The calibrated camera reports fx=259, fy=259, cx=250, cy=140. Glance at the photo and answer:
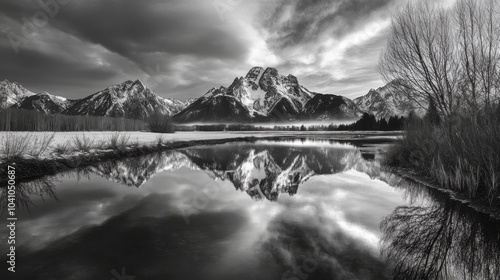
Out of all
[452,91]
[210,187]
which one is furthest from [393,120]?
[210,187]

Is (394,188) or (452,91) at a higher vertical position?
(452,91)

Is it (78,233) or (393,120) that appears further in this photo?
(393,120)

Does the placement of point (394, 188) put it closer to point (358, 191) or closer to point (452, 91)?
point (358, 191)

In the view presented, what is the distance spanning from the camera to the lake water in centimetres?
439

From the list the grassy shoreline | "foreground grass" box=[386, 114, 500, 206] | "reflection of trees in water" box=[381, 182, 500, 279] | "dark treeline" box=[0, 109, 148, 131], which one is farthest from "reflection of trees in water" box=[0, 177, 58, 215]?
"dark treeline" box=[0, 109, 148, 131]

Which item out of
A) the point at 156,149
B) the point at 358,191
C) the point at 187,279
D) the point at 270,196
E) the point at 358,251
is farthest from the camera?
the point at 156,149

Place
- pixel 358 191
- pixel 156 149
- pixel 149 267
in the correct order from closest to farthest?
pixel 149 267 < pixel 358 191 < pixel 156 149

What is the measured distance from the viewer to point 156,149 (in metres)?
25.8

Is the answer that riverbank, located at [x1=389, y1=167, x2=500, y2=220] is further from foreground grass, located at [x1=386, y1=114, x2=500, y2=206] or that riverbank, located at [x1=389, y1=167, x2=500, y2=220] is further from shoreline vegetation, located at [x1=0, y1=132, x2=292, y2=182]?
shoreline vegetation, located at [x1=0, y1=132, x2=292, y2=182]

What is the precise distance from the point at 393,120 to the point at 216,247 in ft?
506

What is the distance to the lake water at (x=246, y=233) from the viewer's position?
439 cm

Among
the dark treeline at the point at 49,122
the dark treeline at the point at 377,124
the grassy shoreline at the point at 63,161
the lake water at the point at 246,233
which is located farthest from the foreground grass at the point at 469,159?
the dark treeline at the point at 377,124

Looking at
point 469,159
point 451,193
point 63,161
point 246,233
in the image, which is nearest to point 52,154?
point 63,161

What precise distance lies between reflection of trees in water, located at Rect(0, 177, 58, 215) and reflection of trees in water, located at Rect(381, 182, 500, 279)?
9.67 metres
